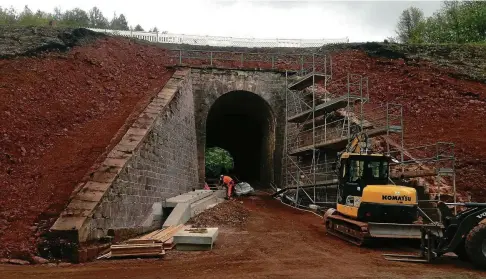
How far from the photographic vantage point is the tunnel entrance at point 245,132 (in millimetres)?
22469

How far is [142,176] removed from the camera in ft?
38.9

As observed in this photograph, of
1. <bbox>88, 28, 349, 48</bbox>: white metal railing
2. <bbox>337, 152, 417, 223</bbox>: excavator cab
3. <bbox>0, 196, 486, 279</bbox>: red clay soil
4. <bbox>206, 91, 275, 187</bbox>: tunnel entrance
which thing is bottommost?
<bbox>0, 196, 486, 279</bbox>: red clay soil

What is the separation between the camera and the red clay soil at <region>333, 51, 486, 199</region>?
1517 centimetres

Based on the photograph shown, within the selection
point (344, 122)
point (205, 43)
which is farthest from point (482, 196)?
point (205, 43)

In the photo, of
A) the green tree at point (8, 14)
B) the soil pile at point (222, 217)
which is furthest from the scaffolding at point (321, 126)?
the green tree at point (8, 14)

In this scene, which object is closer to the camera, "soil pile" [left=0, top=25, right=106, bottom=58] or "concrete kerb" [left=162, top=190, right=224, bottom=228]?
"concrete kerb" [left=162, top=190, right=224, bottom=228]

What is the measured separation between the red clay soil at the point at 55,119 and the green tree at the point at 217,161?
13.1 m

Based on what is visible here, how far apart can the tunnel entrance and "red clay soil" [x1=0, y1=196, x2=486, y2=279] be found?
12013mm

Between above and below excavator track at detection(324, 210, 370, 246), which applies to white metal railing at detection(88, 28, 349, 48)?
above

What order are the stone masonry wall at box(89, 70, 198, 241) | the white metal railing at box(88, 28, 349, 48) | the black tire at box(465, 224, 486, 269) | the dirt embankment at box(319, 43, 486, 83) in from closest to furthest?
the black tire at box(465, 224, 486, 269) < the stone masonry wall at box(89, 70, 198, 241) < the dirt embankment at box(319, 43, 486, 83) < the white metal railing at box(88, 28, 349, 48)

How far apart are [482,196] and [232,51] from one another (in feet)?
53.9

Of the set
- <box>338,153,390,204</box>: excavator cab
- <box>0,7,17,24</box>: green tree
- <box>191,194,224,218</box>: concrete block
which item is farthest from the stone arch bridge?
<box>0,7,17,24</box>: green tree

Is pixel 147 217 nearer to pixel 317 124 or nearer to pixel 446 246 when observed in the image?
pixel 446 246

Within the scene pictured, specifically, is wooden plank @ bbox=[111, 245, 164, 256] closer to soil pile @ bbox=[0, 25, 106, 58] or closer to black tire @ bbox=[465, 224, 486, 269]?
black tire @ bbox=[465, 224, 486, 269]
